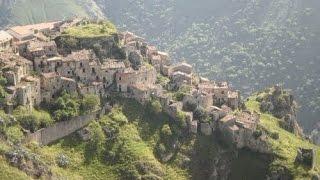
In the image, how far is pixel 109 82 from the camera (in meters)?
133

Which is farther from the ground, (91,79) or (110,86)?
(91,79)

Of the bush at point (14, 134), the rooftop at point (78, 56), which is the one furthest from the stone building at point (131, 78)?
the bush at point (14, 134)

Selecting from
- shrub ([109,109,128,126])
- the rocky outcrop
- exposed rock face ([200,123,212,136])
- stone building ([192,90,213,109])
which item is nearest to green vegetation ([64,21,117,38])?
shrub ([109,109,128,126])

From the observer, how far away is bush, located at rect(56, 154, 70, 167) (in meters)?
118

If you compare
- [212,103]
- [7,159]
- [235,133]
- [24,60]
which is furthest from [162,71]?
[7,159]

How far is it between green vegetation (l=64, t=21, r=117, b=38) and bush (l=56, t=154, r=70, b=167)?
96.4 feet

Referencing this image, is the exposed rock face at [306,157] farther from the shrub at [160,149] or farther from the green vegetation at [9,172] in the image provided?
the green vegetation at [9,172]

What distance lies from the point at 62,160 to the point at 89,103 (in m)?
12.1

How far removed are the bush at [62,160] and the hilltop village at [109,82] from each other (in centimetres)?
1006

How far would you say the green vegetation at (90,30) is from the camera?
140875mm

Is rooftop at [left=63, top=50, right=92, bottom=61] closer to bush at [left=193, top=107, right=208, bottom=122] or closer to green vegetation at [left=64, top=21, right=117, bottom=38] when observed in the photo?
green vegetation at [left=64, top=21, right=117, bottom=38]

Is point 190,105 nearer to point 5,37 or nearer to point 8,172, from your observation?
point 5,37

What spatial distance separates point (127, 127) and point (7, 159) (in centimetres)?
2678

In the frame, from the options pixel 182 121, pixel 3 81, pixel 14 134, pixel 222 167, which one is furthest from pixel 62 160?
pixel 222 167
